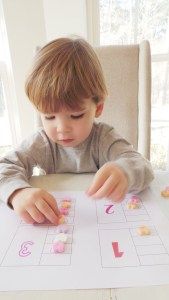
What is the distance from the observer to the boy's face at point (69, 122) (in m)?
0.58

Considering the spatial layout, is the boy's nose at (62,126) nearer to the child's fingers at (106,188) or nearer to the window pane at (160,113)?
the child's fingers at (106,188)

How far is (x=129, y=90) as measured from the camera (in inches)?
39.1

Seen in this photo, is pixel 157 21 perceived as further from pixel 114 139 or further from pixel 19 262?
pixel 19 262

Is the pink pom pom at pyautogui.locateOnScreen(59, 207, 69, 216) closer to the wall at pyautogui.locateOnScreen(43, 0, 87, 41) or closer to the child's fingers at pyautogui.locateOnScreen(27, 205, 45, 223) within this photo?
the child's fingers at pyautogui.locateOnScreen(27, 205, 45, 223)

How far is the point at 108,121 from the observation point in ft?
3.33

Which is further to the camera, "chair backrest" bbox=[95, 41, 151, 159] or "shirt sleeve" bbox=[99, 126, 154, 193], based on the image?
"chair backrest" bbox=[95, 41, 151, 159]

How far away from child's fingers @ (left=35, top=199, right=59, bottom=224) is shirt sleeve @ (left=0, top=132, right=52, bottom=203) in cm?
8

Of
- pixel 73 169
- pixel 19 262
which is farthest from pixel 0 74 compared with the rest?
pixel 19 262

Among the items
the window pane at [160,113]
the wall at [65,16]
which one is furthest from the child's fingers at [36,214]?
the window pane at [160,113]

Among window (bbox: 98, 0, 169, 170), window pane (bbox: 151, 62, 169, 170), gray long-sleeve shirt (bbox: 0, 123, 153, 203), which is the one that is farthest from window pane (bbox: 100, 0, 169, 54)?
gray long-sleeve shirt (bbox: 0, 123, 153, 203)

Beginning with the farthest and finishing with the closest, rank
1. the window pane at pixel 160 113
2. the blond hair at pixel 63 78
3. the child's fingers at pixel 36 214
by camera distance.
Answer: the window pane at pixel 160 113
the blond hair at pixel 63 78
the child's fingers at pixel 36 214

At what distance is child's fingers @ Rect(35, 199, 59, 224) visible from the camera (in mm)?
457

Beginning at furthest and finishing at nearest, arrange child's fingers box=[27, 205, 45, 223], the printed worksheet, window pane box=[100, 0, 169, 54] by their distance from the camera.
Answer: window pane box=[100, 0, 169, 54], child's fingers box=[27, 205, 45, 223], the printed worksheet

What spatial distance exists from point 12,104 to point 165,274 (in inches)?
65.8
